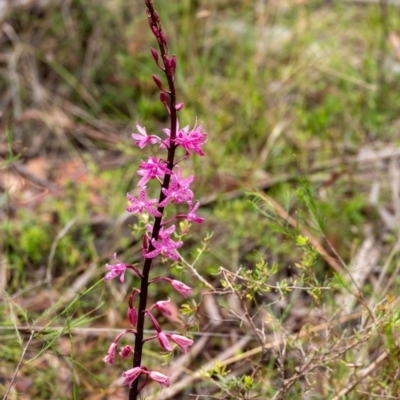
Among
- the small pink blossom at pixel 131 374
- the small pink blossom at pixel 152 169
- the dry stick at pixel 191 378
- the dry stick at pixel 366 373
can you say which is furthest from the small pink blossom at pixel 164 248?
the dry stick at pixel 191 378

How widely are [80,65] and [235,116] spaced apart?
4.12 ft

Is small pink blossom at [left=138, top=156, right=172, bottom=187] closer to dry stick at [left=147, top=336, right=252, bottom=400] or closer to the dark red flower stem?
the dark red flower stem

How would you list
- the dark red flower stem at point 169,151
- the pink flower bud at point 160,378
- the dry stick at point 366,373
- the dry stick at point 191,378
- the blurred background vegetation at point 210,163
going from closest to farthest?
the dark red flower stem at point 169,151, the pink flower bud at point 160,378, the dry stick at point 366,373, the dry stick at point 191,378, the blurred background vegetation at point 210,163

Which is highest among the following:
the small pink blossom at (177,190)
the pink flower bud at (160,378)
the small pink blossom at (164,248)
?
the small pink blossom at (177,190)

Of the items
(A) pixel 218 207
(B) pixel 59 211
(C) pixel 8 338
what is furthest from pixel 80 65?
(C) pixel 8 338

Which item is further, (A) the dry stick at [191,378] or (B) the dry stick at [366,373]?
(A) the dry stick at [191,378]

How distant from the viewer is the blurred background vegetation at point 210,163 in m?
2.54

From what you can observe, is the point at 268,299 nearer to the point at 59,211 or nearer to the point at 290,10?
the point at 59,211

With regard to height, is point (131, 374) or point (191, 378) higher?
point (131, 374)

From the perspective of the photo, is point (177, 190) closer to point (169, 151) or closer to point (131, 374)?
point (169, 151)

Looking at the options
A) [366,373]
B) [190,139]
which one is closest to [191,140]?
[190,139]

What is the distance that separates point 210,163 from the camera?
338cm

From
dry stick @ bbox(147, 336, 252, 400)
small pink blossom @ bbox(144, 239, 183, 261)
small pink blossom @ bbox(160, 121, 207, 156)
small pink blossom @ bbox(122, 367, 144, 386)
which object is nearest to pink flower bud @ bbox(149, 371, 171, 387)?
small pink blossom @ bbox(122, 367, 144, 386)

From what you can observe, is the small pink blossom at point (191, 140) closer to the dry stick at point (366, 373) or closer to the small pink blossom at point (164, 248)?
the small pink blossom at point (164, 248)
